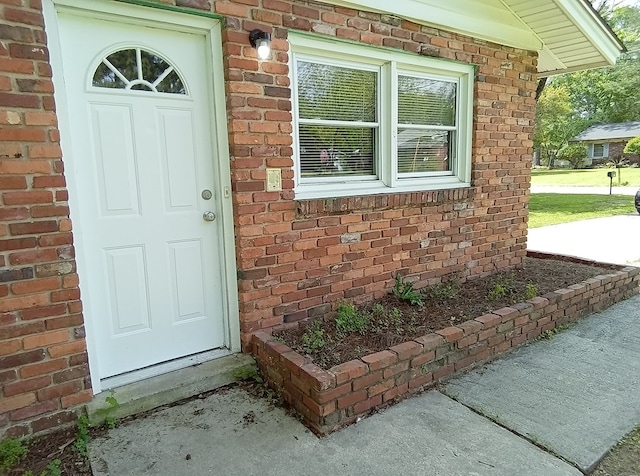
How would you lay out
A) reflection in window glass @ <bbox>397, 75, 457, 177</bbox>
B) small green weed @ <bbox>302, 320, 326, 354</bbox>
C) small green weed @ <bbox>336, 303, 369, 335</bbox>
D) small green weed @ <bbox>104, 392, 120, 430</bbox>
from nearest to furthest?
small green weed @ <bbox>104, 392, 120, 430</bbox> → small green weed @ <bbox>302, 320, 326, 354</bbox> → small green weed @ <bbox>336, 303, 369, 335</bbox> → reflection in window glass @ <bbox>397, 75, 457, 177</bbox>

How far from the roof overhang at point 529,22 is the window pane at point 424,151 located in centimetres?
96

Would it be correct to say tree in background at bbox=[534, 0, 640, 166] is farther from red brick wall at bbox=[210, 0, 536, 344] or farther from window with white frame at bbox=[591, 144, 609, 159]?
red brick wall at bbox=[210, 0, 536, 344]

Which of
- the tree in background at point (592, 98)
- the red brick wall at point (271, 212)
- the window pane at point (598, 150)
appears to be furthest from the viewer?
the window pane at point (598, 150)

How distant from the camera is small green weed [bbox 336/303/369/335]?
3.10 m

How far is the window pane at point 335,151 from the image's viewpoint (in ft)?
10.8

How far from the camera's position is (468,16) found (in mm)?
3855

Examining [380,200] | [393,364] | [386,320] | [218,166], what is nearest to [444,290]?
[386,320]

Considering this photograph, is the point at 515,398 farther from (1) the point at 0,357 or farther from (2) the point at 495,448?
(1) the point at 0,357

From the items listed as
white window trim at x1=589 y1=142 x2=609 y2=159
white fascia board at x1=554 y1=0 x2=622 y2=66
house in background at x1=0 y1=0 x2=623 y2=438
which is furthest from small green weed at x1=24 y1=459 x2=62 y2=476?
white window trim at x1=589 y1=142 x2=609 y2=159

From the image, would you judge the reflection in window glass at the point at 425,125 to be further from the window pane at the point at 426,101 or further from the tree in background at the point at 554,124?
the tree in background at the point at 554,124

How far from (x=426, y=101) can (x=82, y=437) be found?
3755 millimetres

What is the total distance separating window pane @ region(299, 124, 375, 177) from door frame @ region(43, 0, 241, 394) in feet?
2.41

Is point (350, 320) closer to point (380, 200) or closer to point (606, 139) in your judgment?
point (380, 200)

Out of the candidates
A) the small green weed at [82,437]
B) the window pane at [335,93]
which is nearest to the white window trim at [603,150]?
the window pane at [335,93]
